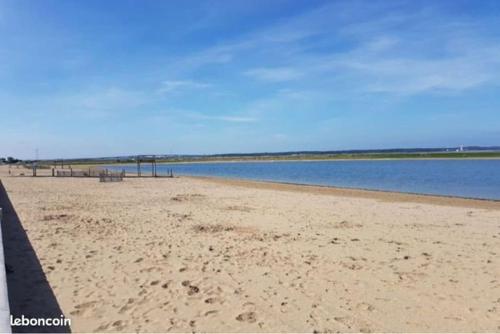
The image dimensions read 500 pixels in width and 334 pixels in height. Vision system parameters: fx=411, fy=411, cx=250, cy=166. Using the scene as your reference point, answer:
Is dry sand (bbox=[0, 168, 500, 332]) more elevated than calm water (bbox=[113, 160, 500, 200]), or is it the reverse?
dry sand (bbox=[0, 168, 500, 332])

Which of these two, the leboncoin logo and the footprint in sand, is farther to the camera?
the footprint in sand

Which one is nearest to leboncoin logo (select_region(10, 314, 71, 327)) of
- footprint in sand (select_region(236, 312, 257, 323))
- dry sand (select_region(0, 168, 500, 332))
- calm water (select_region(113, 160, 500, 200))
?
dry sand (select_region(0, 168, 500, 332))

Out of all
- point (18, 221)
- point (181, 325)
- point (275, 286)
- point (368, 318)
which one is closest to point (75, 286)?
point (181, 325)

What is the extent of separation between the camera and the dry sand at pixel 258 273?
5.05m

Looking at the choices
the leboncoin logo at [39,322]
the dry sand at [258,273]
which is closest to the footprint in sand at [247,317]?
the dry sand at [258,273]

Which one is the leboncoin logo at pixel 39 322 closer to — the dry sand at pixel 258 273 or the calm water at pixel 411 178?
the dry sand at pixel 258 273

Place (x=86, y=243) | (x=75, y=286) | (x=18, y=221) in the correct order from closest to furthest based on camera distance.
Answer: (x=75, y=286)
(x=86, y=243)
(x=18, y=221)

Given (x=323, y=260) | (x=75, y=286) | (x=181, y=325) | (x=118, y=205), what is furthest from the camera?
(x=118, y=205)

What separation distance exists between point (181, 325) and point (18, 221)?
29.3 feet

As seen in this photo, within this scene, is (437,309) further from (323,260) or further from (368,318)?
(323,260)

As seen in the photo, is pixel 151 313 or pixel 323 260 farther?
pixel 323 260

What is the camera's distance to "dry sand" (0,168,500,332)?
16.6 ft

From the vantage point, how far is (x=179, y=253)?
8258 millimetres

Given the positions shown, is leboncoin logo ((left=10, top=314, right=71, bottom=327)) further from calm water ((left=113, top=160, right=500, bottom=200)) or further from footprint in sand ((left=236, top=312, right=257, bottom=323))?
calm water ((left=113, top=160, right=500, bottom=200))
